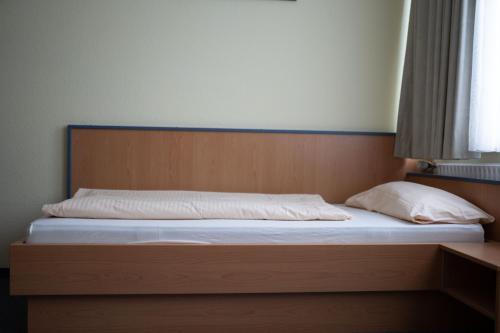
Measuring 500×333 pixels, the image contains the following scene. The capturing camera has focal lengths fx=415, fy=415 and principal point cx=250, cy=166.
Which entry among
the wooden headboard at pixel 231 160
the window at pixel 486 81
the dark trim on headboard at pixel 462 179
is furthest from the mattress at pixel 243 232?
the wooden headboard at pixel 231 160

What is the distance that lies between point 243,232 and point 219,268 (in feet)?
0.55

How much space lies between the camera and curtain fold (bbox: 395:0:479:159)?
1.94m

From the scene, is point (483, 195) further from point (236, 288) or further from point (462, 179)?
point (236, 288)

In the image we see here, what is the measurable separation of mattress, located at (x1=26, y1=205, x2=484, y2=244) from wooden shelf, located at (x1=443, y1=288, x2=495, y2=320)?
0.69 ft

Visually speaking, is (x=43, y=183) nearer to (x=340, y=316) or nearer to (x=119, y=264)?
(x=119, y=264)

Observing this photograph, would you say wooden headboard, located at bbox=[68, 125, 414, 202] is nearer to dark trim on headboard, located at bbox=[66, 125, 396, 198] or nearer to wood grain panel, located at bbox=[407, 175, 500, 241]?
dark trim on headboard, located at bbox=[66, 125, 396, 198]

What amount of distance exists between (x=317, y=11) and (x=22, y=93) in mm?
1772

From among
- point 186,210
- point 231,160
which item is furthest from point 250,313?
point 231,160

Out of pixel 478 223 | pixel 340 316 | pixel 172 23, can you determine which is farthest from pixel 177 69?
pixel 478 223

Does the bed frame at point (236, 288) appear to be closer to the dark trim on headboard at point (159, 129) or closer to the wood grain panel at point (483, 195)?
the wood grain panel at point (483, 195)

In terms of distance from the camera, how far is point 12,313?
192 centimetres

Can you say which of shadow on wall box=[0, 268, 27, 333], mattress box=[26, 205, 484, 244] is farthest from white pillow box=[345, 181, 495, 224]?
shadow on wall box=[0, 268, 27, 333]

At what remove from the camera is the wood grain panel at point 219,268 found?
153cm

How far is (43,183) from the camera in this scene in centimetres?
236
